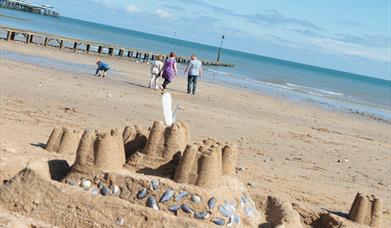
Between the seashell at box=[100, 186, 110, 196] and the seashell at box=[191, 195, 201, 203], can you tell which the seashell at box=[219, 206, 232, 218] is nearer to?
the seashell at box=[191, 195, 201, 203]

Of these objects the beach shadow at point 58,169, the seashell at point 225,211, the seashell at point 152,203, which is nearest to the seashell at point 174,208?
the seashell at point 152,203

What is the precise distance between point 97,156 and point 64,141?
218cm

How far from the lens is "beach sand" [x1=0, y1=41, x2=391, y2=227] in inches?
397

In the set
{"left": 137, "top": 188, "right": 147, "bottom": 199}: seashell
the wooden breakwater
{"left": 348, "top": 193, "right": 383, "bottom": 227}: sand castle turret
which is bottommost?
the wooden breakwater

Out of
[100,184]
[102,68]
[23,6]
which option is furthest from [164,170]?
[23,6]

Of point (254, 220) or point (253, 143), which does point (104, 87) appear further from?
point (254, 220)

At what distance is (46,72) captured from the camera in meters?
22.6

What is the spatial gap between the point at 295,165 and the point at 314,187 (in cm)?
203

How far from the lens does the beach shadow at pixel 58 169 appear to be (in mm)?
6902

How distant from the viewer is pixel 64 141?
8578mm

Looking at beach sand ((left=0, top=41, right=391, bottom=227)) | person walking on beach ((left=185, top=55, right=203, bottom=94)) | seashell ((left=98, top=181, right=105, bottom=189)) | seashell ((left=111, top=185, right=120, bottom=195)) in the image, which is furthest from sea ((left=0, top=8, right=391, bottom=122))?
seashell ((left=111, top=185, right=120, bottom=195))

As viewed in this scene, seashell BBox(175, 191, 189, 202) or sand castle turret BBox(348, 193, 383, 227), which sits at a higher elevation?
seashell BBox(175, 191, 189, 202)

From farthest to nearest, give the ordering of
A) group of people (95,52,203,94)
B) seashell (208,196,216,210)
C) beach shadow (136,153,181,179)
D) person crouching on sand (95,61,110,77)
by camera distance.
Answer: person crouching on sand (95,61,110,77), group of people (95,52,203,94), beach shadow (136,153,181,179), seashell (208,196,216,210)

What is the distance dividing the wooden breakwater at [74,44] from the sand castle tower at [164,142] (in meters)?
26.5
